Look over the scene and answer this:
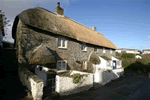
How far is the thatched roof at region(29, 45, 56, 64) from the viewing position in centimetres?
745

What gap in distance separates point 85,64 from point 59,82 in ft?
26.9

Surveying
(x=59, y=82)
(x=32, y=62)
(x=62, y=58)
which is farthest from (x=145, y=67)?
(x=32, y=62)

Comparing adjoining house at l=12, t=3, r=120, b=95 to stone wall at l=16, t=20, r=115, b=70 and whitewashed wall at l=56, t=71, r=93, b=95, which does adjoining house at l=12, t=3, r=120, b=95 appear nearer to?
stone wall at l=16, t=20, r=115, b=70

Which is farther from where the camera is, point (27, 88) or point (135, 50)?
point (135, 50)

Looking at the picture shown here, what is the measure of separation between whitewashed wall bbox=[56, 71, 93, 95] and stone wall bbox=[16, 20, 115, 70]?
289cm

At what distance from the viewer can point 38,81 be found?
5438 millimetres

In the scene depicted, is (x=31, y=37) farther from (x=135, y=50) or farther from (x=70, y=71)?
(x=135, y=50)

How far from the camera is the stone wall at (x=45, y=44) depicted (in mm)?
7853

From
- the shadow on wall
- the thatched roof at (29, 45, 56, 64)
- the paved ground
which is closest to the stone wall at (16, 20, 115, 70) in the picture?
the thatched roof at (29, 45, 56, 64)

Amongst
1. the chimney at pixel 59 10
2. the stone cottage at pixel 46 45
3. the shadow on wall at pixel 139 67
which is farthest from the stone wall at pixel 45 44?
the shadow on wall at pixel 139 67

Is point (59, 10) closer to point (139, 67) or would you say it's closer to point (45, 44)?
point (45, 44)

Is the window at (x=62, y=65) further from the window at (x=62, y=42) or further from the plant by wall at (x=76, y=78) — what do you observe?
the plant by wall at (x=76, y=78)

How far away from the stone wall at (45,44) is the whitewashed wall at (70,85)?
289cm

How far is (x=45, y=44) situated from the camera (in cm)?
912
